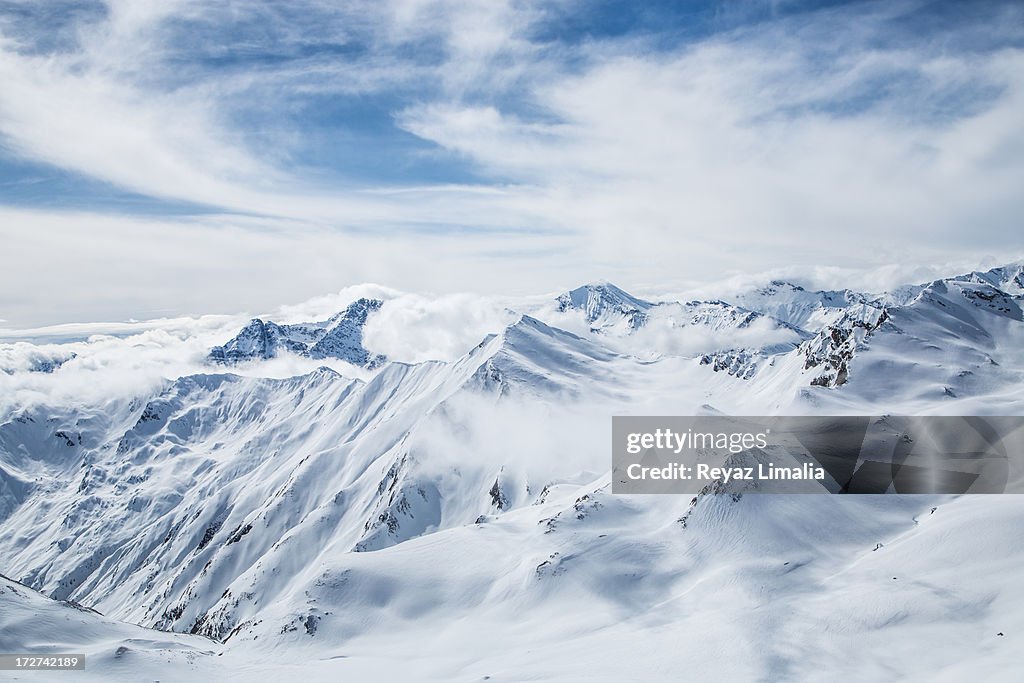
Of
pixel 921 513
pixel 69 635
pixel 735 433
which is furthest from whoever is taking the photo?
pixel 735 433

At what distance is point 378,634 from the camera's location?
8694 centimetres

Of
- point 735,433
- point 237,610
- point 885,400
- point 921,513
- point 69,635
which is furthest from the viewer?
point 237,610

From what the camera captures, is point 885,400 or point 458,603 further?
point 885,400

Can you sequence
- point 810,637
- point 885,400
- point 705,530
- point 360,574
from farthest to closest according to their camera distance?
point 885,400 < point 360,574 < point 705,530 < point 810,637

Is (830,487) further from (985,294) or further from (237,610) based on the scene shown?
(237,610)

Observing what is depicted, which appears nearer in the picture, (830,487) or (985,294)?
(830,487)

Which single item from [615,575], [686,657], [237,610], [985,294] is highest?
[985,294]

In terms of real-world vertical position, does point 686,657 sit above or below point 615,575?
above

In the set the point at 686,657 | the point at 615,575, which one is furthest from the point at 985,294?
the point at 686,657

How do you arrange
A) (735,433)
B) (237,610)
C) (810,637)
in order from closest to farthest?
(810,637) < (735,433) < (237,610)

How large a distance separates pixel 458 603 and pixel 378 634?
12001 millimetres

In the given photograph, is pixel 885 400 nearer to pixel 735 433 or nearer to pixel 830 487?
pixel 735 433

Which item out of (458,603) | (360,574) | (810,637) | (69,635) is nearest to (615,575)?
(458,603)

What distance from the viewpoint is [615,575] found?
87.1m
